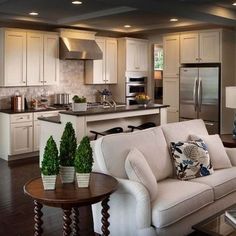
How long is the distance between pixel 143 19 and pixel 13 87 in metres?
2.76

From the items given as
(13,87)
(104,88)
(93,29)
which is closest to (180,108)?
(104,88)

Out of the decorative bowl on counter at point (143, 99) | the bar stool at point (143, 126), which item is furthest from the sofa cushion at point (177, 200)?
the decorative bowl on counter at point (143, 99)

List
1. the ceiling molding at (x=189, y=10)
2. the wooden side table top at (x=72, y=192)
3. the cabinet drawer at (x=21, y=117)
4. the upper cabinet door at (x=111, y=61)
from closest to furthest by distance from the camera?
1. the wooden side table top at (x=72, y=192)
2. the ceiling molding at (x=189, y=10)
3. the cabinet drawer at (x=21, y=117)
4. the upper cabinet door at (x=111, y=61)

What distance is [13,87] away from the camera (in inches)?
278

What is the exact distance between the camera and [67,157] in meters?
2.88

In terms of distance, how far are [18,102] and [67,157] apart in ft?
14.2

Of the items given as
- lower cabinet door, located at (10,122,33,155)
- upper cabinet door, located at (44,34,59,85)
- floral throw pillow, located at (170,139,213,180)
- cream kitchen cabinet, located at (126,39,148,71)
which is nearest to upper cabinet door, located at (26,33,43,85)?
upper cabinet door, located at (44,34,59,85)

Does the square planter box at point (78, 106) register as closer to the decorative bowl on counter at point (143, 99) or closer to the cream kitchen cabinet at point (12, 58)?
the decorative bowl on counter at point (143, 99)

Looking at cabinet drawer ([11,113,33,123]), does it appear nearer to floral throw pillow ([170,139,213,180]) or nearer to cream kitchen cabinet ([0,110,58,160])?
cream kitchen cabinet ([0,110,58,160])

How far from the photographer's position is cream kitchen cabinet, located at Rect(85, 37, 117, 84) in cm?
805

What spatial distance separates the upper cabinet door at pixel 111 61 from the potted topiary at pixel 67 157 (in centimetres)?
547

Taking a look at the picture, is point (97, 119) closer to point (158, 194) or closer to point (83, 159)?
point (158, 194)

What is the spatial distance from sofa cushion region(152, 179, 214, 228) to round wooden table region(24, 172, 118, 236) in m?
0.42

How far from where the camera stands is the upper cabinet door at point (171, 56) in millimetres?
7789
